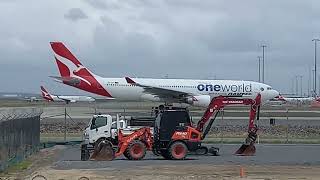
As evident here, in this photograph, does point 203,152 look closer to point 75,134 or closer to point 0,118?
point 0,118

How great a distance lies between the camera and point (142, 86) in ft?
200

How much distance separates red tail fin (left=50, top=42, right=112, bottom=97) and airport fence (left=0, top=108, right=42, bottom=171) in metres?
28.4

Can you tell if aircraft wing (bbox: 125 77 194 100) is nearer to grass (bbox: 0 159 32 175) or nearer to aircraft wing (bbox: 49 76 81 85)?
aircraft wing (bbox: 49 76 81 85)

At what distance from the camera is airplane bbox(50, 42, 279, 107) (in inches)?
2443

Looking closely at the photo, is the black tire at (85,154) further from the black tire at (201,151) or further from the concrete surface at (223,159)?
the black tire at (201,151)

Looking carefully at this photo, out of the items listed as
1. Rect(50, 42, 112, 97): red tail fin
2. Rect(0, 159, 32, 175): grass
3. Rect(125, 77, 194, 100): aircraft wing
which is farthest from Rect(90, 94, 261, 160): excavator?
Rect(50, 42, 112, 97): red tail fin

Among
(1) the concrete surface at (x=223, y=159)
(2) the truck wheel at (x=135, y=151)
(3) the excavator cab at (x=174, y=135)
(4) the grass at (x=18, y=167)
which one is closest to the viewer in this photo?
(4) the grass at (x=18, y=167)

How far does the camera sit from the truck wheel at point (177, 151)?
2764 centimetres

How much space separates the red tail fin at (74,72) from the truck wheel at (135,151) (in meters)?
35.1

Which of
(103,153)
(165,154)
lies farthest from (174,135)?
(103,153)

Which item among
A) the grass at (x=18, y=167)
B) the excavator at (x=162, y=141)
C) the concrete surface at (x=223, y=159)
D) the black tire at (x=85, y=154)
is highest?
the excavator at (x=162, y=141)

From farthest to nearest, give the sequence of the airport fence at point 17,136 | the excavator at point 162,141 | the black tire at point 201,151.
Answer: the black tire at point 201,151, the excavator at point 162,141, the airport fence at point 17,136

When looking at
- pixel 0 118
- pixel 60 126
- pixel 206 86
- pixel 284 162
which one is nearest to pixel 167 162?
pixel 284 162

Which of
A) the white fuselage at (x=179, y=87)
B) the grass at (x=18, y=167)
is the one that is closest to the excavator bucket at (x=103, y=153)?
the grass at (x=18, y=167)
